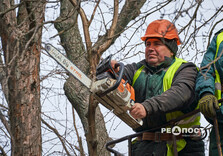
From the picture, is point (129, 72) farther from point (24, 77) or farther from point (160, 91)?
point (24, 77)

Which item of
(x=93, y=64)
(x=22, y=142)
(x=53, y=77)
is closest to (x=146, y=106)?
(x=93, y=64)

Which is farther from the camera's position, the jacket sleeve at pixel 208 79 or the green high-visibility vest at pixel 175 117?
the green high-visibility vest at pixel 175 117

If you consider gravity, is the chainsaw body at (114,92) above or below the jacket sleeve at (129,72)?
below

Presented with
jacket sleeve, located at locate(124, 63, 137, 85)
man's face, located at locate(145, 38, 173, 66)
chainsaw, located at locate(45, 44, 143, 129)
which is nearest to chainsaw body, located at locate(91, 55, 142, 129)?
chainsaw, located at locate(45, 44, 143, 129)

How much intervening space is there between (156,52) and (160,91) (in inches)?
17.3

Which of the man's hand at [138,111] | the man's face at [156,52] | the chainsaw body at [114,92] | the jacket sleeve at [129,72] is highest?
the man's face at [156,52]

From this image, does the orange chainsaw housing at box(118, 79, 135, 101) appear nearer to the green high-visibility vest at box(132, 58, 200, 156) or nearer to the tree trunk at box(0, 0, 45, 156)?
the green high-visibility vest at box(132, 58, 200, 156)

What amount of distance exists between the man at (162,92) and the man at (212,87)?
249 mm

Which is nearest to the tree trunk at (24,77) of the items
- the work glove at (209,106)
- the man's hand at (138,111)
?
the man's hand at (138,111)

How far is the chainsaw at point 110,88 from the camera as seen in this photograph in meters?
3.13

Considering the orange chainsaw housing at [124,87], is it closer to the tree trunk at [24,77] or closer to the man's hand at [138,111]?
the man's hand at [138,111]

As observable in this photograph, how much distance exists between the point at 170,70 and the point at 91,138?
3.45 ft

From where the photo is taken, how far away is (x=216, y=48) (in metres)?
3.32

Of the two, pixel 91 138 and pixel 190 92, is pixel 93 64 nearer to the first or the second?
pixel 91 138
